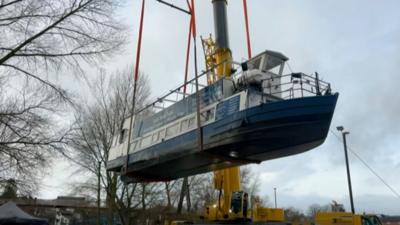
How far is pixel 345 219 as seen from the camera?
17297 millimetres

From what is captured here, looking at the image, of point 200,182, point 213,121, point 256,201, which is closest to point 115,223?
point 200,182

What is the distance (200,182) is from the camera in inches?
1572

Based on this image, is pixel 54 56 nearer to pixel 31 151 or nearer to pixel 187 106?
pixel 31 151

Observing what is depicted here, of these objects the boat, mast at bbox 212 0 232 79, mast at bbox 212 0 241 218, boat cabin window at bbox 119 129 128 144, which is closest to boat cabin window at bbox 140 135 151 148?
the boat

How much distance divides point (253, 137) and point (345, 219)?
31.6 feet

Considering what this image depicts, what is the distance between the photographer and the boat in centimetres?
1021

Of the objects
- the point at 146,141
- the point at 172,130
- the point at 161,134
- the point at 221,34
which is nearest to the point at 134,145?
the point at 146,141

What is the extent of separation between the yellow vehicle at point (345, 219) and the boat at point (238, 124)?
692 centimetres

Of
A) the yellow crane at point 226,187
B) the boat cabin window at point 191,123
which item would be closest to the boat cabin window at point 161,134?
the boat cabin window at point 191,123

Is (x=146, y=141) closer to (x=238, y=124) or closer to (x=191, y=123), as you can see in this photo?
(x=191, y=123)

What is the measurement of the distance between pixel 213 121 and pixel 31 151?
21.9ft

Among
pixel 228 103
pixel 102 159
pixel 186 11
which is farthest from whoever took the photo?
A: pixel 102 159

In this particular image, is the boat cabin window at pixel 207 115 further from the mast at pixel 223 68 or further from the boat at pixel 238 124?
the mast at pixel 223 68

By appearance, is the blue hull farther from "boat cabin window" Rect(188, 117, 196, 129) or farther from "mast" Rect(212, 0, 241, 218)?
"mast" Rect(212, 0, 241, 218)
